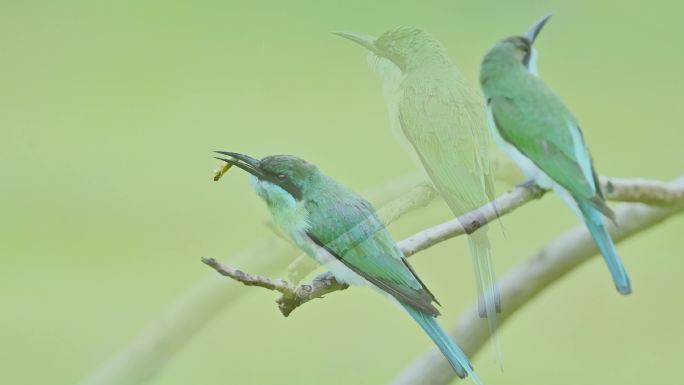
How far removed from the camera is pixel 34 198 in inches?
32.3

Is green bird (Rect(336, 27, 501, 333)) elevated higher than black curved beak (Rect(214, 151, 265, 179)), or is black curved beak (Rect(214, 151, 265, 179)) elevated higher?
black curved beak (Rect(214, 151, 265, 179))

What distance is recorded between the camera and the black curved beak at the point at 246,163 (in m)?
0.71

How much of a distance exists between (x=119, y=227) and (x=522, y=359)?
408 millimetres

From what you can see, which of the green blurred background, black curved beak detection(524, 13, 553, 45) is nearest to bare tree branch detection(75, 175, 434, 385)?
the green blurred background

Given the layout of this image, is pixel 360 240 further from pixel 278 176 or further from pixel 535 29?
pixel 535 29

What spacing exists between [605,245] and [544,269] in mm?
158

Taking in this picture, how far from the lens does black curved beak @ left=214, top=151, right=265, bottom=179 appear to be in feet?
2.32

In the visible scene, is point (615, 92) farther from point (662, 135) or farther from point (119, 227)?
point (119, 227)

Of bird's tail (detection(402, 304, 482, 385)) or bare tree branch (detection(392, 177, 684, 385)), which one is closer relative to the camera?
bird's tail (detection(402, 304, 482, 385))

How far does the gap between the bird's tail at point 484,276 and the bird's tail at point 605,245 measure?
86mm

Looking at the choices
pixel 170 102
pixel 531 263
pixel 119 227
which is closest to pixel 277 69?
pixel 170 102

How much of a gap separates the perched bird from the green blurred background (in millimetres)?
36

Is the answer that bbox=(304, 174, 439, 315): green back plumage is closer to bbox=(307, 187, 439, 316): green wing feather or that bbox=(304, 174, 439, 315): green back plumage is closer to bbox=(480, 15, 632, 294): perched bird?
bbox=(307, 187, 439, 316): green wing feather

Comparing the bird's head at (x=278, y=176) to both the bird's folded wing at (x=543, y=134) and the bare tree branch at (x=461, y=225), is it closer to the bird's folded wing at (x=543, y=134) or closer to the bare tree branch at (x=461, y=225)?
the bare tree branch at (x=461, y=225)
